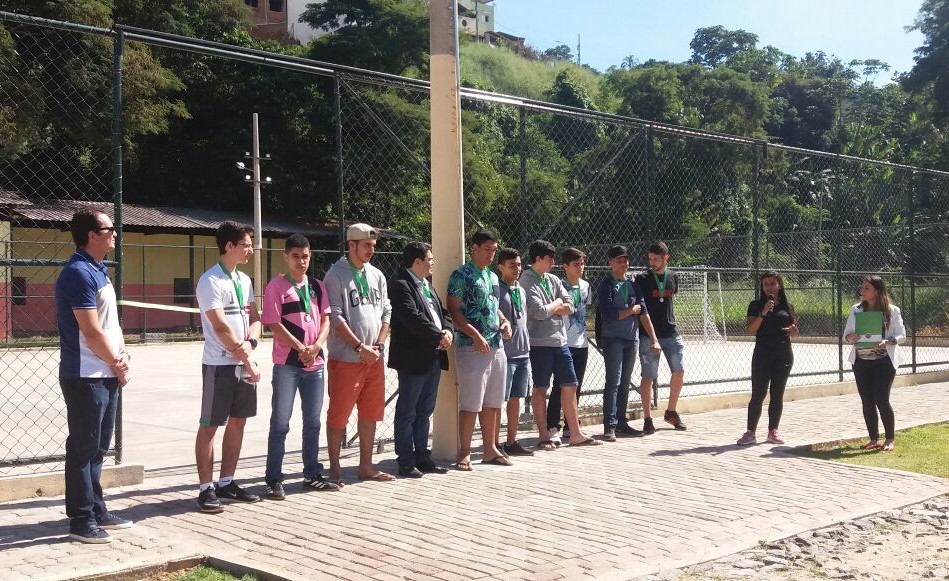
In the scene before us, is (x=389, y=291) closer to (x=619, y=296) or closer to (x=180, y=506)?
(x=180, y=506)

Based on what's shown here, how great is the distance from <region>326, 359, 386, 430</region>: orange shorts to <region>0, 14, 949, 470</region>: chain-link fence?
1.66m

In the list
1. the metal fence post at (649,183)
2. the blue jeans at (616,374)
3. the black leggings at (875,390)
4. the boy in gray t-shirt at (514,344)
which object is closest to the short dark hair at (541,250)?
the boy in gray t-shirt at (514,344)

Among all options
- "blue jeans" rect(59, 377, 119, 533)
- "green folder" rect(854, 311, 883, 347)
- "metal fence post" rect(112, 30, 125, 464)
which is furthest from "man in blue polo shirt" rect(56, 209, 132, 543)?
"green folder" rect(854, 311, 883, 347)

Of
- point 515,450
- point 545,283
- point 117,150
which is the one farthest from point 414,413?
point 117,150

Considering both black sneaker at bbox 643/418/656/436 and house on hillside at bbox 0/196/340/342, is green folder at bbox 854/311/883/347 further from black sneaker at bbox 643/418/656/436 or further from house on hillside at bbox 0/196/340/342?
house on hillside at bbox 0/196/340/342

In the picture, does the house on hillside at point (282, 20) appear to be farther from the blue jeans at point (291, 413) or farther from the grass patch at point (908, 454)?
the blue jeans at point (291, 413)

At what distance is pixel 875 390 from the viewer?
32.4ft

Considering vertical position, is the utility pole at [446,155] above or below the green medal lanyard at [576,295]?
above

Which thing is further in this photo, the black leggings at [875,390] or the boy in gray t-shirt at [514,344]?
the black leggings at [875,390]

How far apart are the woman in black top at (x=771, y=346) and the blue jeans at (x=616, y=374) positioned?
1.25 metres

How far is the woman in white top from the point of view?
983 cm

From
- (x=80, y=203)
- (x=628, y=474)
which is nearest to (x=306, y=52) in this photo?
(x=80, y=203)

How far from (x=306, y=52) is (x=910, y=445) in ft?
127

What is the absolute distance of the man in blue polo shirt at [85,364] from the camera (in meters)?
→ 5.84
